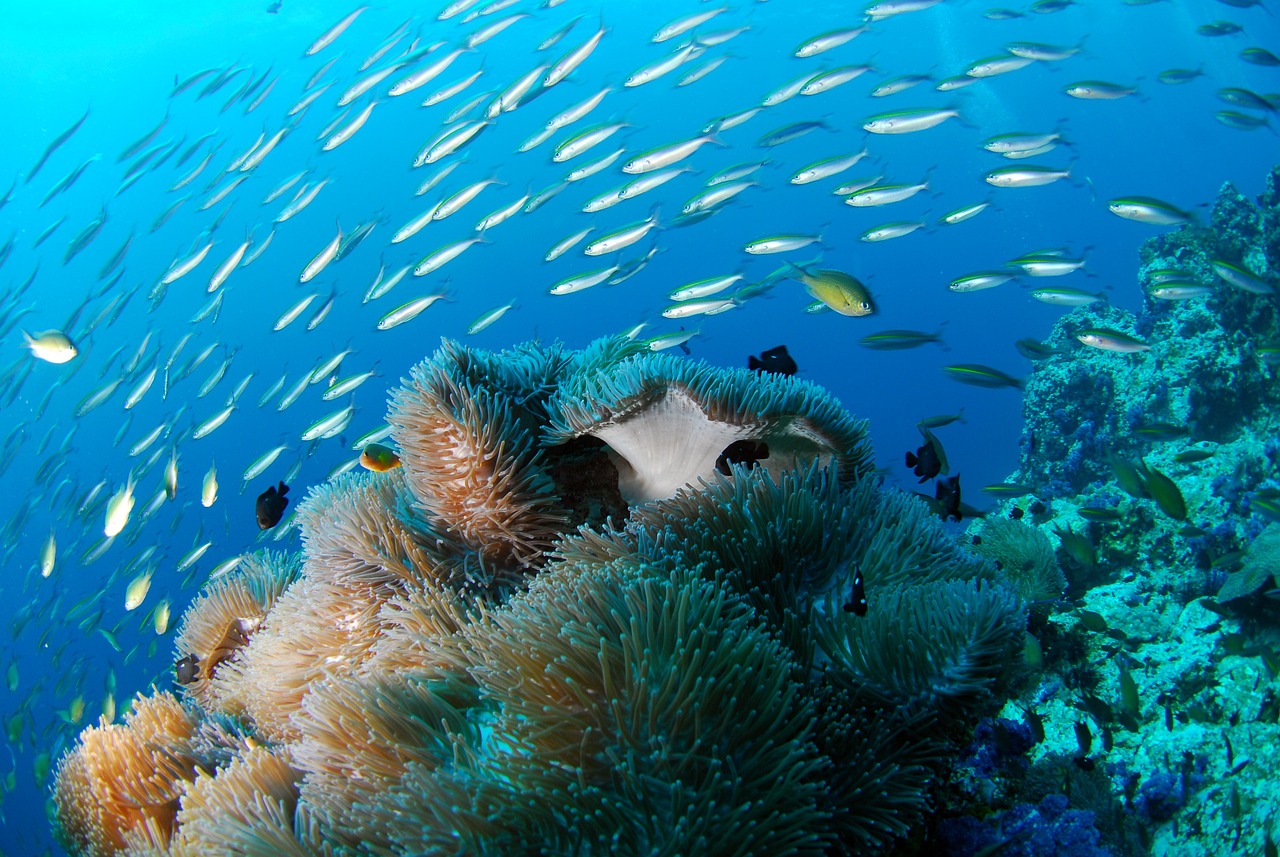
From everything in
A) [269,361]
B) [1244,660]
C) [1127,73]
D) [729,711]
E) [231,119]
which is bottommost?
[1127,73]

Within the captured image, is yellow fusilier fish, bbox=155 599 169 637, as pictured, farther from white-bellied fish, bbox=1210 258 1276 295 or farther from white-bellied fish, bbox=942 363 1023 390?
white-bellied fish, bbox=1210 258 1276 295

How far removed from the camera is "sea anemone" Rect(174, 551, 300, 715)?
376 cm

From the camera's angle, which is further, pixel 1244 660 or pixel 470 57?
pixel 470 57

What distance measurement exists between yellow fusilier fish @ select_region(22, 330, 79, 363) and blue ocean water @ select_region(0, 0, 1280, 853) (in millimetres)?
21847

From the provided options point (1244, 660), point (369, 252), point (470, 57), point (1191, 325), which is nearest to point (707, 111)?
point (470, 57)

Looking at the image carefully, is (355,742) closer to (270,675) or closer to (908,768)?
(270,675)

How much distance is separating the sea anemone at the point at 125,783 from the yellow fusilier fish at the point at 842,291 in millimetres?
4722

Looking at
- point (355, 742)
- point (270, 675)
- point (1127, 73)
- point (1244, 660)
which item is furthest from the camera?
point (1127, 73)

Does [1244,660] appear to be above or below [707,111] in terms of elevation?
above

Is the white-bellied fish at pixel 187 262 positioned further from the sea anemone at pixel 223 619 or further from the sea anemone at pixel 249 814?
the sea anemone at pixel 249 814

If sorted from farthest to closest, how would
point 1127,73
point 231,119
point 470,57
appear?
point 1127,73 < point 231,119 < point 470,57

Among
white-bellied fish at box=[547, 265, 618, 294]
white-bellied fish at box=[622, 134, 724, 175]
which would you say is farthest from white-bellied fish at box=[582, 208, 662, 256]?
white-bellied fish at box=[622, 134, 724, 175]

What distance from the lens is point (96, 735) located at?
3.07 meters

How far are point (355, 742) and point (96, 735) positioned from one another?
2.22 metres
